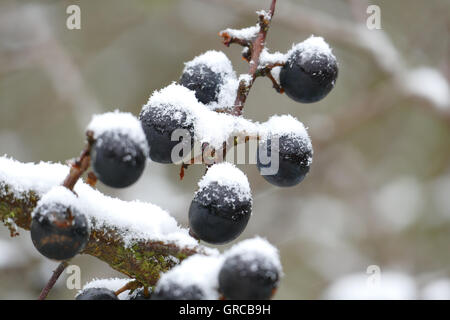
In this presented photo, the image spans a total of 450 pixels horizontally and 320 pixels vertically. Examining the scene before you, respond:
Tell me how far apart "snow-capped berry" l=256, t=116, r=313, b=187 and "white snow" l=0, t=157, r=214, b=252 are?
31 centimetres

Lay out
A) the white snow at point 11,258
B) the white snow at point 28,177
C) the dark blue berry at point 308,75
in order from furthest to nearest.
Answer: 1. the white snow at point 11,258
2. the dark blue berry at point 308,75
3. the white snow at point 28,177

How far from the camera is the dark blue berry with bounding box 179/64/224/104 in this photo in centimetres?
141

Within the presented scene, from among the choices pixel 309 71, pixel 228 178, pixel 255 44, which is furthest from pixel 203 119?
pixel 309 71

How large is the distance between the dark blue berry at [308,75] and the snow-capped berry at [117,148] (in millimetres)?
564

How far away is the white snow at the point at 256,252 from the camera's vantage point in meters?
0.95

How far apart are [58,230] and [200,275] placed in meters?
0.28

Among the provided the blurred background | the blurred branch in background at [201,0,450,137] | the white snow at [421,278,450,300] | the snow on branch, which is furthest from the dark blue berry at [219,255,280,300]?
the white snow at [421,278,450,300]

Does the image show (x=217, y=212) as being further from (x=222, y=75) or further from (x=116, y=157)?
(x=222, y=75)

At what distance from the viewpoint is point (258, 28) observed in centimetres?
138

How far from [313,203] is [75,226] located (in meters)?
5.50

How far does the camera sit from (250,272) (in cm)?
93

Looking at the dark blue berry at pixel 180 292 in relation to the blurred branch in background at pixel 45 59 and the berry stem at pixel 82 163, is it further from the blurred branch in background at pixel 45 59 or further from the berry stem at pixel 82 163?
the blurred branch in background at pixel 45 59

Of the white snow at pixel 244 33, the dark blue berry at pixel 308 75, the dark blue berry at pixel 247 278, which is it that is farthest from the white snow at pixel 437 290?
the dark blue berry at pixel 247 278
